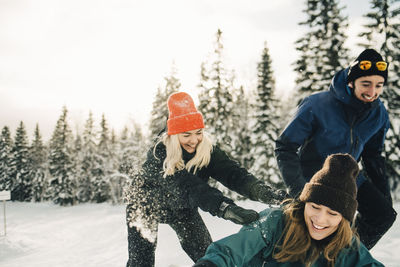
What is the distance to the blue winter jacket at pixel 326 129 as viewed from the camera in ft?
8.36

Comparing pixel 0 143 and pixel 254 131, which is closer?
pixel 254 131

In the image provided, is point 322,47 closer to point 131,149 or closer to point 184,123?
point 184,123

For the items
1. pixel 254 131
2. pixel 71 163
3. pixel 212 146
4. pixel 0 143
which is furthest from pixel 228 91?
pixel 0 143

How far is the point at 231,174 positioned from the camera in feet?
10.1

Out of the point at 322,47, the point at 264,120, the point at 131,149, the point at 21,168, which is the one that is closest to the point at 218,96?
the point at 264,120

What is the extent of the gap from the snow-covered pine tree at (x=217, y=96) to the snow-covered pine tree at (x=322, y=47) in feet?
18.8

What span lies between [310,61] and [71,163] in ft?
127

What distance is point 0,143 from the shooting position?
A: 5238 centimetres

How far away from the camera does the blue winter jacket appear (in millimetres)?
2547

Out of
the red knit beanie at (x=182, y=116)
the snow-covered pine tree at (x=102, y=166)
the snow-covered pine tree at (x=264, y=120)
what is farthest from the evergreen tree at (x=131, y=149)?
the red knit beanie at (x=182, y=116)

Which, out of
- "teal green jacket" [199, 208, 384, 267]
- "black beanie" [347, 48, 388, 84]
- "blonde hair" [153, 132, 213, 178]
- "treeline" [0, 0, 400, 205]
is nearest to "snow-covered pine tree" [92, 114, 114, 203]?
"treeline" [0, 0, 400, 205]

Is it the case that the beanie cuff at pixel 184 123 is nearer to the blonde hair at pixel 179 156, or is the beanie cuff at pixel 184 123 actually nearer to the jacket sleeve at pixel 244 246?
the blonde hair at pixel 179 156

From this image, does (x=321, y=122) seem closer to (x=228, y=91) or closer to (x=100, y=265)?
(x=100, y=265)

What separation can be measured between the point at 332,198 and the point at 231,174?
1.26m
